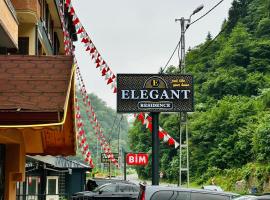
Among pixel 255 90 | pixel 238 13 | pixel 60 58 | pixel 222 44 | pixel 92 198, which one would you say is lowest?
pixel 92 198

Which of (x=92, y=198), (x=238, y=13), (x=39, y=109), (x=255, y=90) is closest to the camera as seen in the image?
(x=39, y=109)

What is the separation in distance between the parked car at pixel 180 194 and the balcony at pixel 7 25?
4637mm

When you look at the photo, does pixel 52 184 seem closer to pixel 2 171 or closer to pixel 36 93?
pixel 2 171

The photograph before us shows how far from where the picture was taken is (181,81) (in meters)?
21.7

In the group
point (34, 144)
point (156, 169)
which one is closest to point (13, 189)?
point (34, 144)

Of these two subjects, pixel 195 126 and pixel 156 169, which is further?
pixel 195 126

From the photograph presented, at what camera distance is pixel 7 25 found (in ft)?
40.6

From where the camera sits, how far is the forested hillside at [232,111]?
186ft

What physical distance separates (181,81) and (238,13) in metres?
94.2

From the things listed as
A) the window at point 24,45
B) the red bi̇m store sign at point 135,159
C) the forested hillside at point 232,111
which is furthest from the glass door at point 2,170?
the red bi̇m store sign at point 135,159

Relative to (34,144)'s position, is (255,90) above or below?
above

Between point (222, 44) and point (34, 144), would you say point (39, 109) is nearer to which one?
point (34, 144)

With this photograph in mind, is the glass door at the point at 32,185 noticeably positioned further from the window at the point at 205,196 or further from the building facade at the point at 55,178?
the window at the point at 205,196

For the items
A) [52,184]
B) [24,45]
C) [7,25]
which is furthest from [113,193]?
[7,25]
